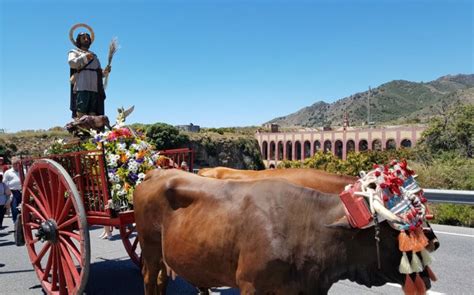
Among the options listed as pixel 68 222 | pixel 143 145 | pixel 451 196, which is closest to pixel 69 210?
pixel 68 222

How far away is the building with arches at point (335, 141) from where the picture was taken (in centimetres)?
5212

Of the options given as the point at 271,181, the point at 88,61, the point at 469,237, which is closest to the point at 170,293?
the point at 271,181

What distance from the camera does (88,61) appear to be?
5797mm

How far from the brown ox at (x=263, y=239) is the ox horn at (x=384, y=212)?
0.41ft

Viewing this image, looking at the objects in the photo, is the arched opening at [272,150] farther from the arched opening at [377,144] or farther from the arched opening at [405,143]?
the arched opening at [405,143]

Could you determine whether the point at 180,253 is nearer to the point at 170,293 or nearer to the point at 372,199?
the point at 372,199

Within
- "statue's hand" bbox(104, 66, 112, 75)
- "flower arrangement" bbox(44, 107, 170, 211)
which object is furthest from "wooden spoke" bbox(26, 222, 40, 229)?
"statue's hand" bbox(104, 66, 112, 75)

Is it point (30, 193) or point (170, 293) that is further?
point (30, 193)

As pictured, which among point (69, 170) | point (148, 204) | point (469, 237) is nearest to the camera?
point (148, 204)

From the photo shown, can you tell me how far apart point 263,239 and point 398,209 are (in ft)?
2.96

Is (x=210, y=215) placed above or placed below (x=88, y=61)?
below

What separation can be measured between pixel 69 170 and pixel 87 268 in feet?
4.43

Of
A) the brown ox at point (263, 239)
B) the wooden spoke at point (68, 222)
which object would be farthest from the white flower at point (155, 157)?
the brown ox at point (263, 239)

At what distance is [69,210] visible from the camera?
4.92m
